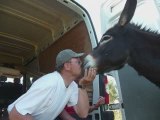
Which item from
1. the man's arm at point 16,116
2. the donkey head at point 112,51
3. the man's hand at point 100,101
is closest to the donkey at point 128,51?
the donkey head at point 112,51

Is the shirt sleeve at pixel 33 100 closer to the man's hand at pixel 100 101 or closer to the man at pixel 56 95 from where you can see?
the man at pixel 56 95

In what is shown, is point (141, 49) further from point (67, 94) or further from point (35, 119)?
point (35, 119)

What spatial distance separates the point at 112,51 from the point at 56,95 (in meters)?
0.76

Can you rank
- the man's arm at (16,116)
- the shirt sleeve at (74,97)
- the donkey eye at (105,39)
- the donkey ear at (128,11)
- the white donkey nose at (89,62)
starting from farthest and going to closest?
the shirt sleeve at (74,97) → the donkey eye at (105,39) → the white donkey nose at (89,62) → the donkey ear at (128,11) → the man's arm at (16,116)

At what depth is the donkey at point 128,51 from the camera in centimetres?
403

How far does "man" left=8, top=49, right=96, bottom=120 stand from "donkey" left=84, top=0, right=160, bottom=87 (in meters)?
0.17

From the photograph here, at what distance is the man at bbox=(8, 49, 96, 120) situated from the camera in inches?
146

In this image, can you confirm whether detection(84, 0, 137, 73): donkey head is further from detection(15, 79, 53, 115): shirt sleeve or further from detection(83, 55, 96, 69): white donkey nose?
detection(15, 79, 53, 115): shirt sleeve

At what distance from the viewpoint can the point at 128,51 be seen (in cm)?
409

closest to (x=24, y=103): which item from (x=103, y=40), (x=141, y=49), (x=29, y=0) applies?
(x=103, y=40)

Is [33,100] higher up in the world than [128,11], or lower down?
lower down

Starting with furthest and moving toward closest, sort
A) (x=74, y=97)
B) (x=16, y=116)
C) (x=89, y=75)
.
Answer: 1. (x=74, y=97)
2. (x=89, y=75)
3. (x=16, y=116)

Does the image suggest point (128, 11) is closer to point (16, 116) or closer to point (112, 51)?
point (112, 51)

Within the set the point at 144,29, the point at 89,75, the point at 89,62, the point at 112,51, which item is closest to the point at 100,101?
the point at 89,75
